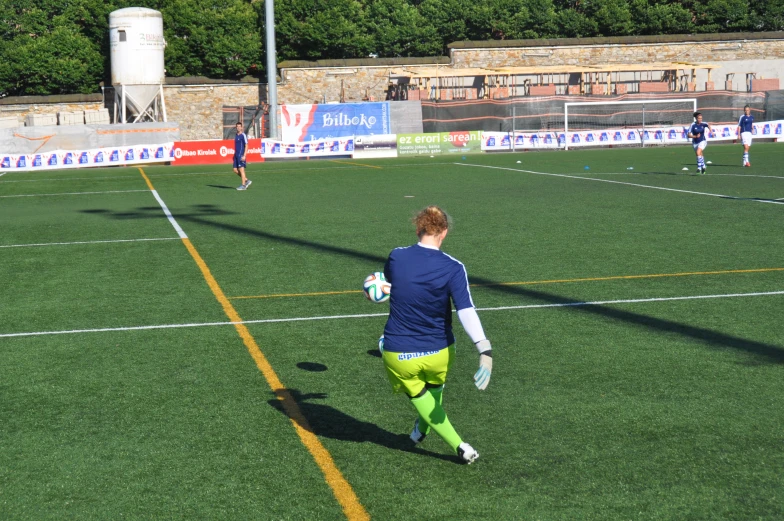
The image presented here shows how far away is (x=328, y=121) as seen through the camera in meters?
46.1

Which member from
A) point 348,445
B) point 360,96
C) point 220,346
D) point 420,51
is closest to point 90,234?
point 220,346

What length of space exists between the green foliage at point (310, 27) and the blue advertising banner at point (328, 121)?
11.8 meters

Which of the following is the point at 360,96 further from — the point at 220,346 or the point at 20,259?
the point at 220,346

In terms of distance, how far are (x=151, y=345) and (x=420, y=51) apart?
172 ft

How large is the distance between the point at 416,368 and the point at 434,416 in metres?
0.32

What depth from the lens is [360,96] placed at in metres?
56.3

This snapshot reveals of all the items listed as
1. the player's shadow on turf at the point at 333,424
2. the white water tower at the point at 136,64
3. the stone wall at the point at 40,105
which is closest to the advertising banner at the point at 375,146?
the white water tower at the point at 136,64

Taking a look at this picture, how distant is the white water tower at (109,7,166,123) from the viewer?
5181 centimetres

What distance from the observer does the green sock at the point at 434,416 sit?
5684 mm

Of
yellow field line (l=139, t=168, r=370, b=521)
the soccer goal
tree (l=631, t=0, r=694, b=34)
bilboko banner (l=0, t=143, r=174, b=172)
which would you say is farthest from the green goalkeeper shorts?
tree (l=631, t=0, r=694, b=34)

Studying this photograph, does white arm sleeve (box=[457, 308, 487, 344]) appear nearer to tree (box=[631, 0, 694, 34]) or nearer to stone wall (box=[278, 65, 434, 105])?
stone wall (box=[278, 65, 434, 105])

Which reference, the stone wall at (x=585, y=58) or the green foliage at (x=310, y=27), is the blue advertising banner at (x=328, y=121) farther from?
the green foliage at (x=310, y=27)

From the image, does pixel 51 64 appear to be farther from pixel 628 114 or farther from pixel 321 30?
pixel 628 114

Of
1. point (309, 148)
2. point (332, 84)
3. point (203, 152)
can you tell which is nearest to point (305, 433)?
point (203, 152)
